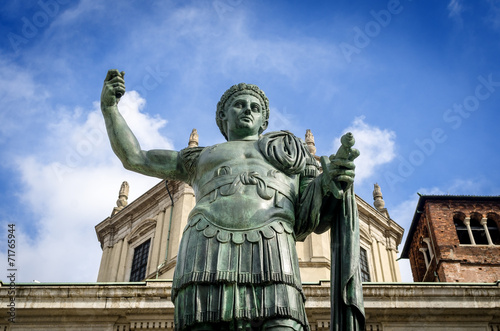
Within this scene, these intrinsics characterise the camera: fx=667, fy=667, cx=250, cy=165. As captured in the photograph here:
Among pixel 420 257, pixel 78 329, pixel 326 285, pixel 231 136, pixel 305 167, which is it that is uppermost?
pixel 420 257

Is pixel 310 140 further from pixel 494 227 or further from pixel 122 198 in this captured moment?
pixel 494 227

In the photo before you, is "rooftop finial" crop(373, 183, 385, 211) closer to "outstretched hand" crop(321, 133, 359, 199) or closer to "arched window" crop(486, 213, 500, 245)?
"arched window" crop(486, 213, 500, 245)

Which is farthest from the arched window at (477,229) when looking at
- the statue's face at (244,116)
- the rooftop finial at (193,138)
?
the statue's face at (244,116)

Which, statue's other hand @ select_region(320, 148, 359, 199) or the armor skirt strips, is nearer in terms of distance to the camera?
the armor skirt strips

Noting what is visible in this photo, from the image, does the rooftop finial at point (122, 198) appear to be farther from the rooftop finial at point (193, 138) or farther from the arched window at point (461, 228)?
the arched window at point (461, 228)

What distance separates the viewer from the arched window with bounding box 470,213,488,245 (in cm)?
4669

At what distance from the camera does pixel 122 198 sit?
3772cm

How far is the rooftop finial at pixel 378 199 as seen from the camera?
37.6 m

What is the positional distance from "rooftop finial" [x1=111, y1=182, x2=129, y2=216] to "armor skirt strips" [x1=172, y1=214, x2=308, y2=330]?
107 ft

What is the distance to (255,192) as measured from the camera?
4.48 m

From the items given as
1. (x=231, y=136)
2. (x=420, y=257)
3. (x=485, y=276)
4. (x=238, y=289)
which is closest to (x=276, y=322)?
(x=238, y=289)

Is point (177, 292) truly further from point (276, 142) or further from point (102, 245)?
point (102, 245)

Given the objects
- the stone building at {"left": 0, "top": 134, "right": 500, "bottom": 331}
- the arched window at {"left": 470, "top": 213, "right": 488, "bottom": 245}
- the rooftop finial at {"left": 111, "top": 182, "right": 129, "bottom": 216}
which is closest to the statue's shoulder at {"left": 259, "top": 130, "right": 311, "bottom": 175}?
the stone building at {"left": 0, "top": 134, "right": 500, "bottom": 331}

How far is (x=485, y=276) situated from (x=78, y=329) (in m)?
30.0
